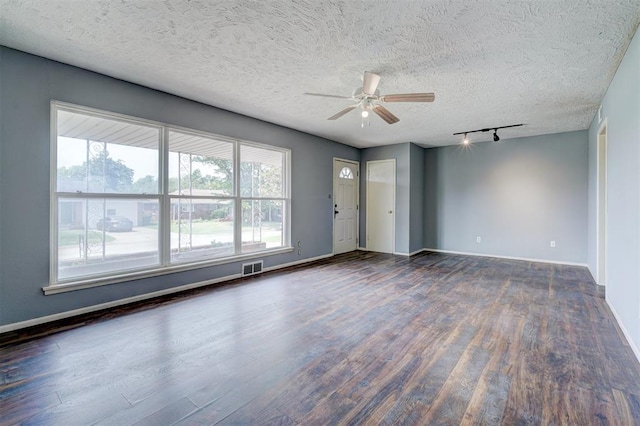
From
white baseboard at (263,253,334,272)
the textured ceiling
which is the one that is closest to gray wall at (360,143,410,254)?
white baseboard at (263,253,334,272)

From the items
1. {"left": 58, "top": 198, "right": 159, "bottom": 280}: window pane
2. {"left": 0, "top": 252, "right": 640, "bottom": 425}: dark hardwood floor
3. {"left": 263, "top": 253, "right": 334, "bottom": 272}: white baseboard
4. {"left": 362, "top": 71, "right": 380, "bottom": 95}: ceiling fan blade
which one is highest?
{"left": 362, "top": 71, "right": 380, "bottom": 95}: ceiling fan blade

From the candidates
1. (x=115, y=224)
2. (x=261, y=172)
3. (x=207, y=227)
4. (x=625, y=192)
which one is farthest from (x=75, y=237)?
(x=625, y=192)

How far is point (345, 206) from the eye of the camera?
274 inches

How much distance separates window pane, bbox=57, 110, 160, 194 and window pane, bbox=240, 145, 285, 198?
1.35m

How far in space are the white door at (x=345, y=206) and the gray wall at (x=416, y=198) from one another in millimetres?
1346

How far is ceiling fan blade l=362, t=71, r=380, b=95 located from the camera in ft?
9.04

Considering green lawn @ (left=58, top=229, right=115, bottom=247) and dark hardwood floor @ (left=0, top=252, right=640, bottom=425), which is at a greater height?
green lawn @ (left=58, top=229, right=115, bottom=247)

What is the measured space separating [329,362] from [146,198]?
2919 mm

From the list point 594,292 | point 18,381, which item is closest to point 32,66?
point 18,381

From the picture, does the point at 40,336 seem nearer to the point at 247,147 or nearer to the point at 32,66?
the point at 32,66

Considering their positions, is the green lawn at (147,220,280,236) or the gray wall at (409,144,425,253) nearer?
the green lawn at (147,220,280,236)

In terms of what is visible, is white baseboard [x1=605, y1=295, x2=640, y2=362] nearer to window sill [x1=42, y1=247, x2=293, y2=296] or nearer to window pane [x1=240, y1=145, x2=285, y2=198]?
window sill [x1=42, y1=247, x2=293, y2=296]

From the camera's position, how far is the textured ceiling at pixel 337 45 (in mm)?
2105

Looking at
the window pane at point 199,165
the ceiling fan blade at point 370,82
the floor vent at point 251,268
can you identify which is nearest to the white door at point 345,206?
the floor vent at point 251,268
